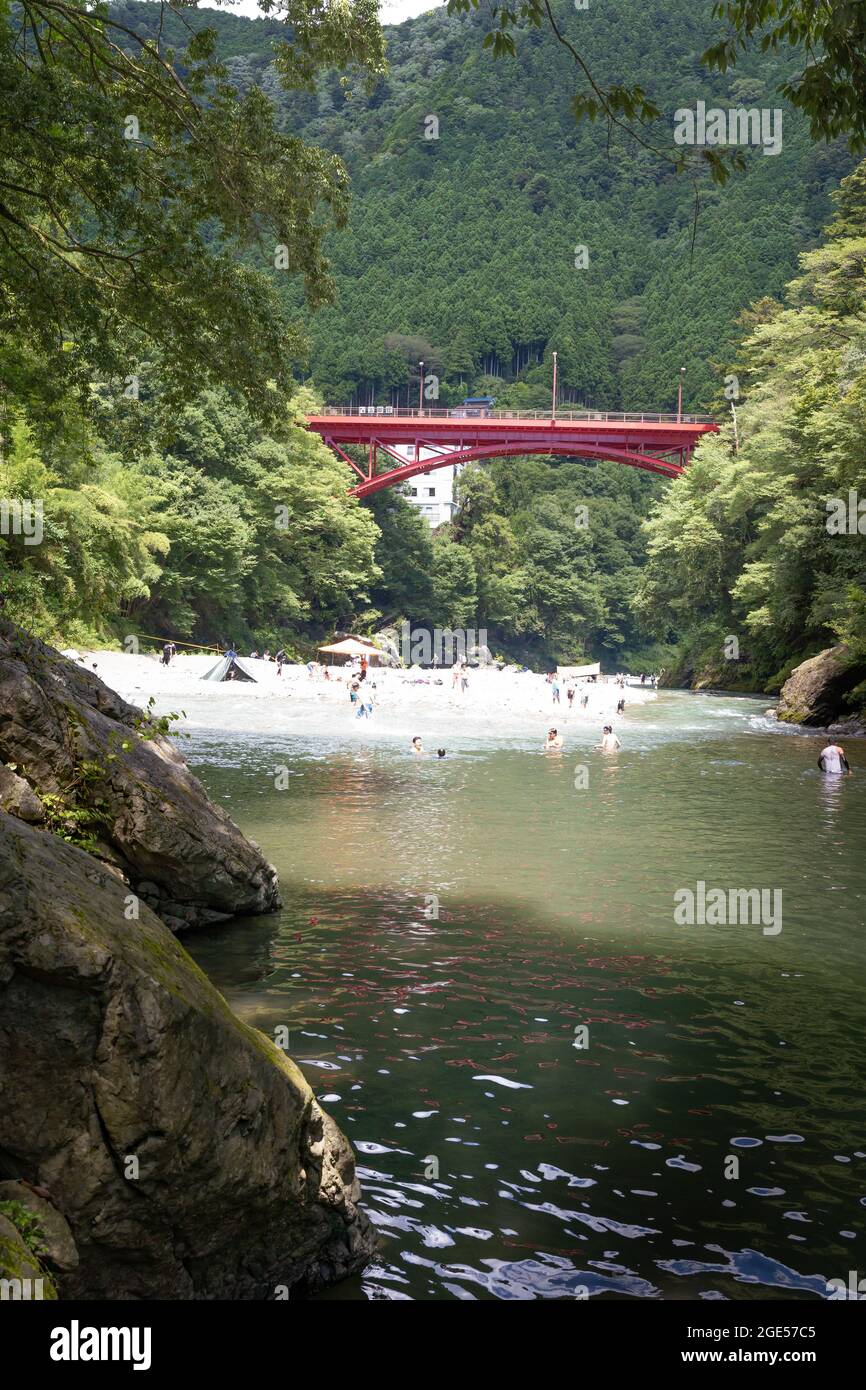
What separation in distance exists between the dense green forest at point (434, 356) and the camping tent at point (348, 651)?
7.52ft

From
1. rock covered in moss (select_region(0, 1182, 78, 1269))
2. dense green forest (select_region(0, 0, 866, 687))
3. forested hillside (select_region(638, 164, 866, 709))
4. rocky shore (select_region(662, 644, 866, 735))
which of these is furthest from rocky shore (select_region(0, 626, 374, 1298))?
rocky shore (select_region(662, 644, 866, 735))

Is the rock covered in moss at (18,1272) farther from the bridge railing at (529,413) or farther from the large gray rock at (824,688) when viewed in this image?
the bridge railing at (529,413)

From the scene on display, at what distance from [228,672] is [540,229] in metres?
138

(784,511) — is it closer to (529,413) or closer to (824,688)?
(824,688)

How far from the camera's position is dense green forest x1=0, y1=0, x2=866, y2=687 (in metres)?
12.1

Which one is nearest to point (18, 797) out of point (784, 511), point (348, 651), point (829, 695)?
point (829, 695)

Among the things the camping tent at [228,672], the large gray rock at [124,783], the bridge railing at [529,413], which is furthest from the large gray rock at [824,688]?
the bridge railing at [529,413]

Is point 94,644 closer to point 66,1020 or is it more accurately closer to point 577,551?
point 66,1020

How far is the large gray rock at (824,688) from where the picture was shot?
1389 inches

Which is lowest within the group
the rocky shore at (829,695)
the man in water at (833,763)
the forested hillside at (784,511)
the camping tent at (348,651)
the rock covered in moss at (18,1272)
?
the man in water at (833,763)

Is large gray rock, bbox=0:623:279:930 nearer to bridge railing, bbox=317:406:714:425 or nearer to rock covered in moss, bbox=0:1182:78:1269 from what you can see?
rock covered in moss, bbox=0:1182:78:1269

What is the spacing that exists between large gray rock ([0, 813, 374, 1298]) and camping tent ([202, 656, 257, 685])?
137 ft

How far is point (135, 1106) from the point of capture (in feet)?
14.8

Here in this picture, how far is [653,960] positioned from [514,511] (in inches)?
4333
